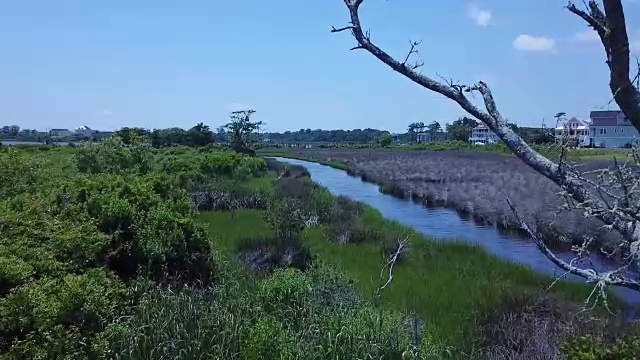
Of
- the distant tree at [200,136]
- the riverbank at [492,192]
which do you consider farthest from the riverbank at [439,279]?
the distant tree at [200,136]

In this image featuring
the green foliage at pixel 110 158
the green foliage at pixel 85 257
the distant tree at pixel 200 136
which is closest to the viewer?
the green foliage at pixel 85 257

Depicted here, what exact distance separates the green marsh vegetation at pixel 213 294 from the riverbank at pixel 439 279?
5cm

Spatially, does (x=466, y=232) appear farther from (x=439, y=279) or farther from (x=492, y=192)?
(x=492, y=192)

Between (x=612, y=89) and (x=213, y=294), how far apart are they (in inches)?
273

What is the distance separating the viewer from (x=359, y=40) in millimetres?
3498

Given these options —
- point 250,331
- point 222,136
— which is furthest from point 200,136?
point 250,331

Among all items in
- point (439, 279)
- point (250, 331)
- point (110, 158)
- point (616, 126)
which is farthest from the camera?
point (110, 158)

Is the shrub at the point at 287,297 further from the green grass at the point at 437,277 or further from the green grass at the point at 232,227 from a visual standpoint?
the green grass at the point at 232,227

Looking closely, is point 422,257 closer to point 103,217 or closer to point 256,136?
point 103,217

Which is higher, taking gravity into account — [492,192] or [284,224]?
[284,224]

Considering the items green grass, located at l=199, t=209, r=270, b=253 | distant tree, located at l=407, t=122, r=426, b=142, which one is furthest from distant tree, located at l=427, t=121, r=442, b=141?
green grass, located at l=199, t=209, r=270, b=253

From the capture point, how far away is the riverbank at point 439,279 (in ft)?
30.9

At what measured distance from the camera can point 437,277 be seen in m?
13.1

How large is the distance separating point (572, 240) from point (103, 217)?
13.7 metres
